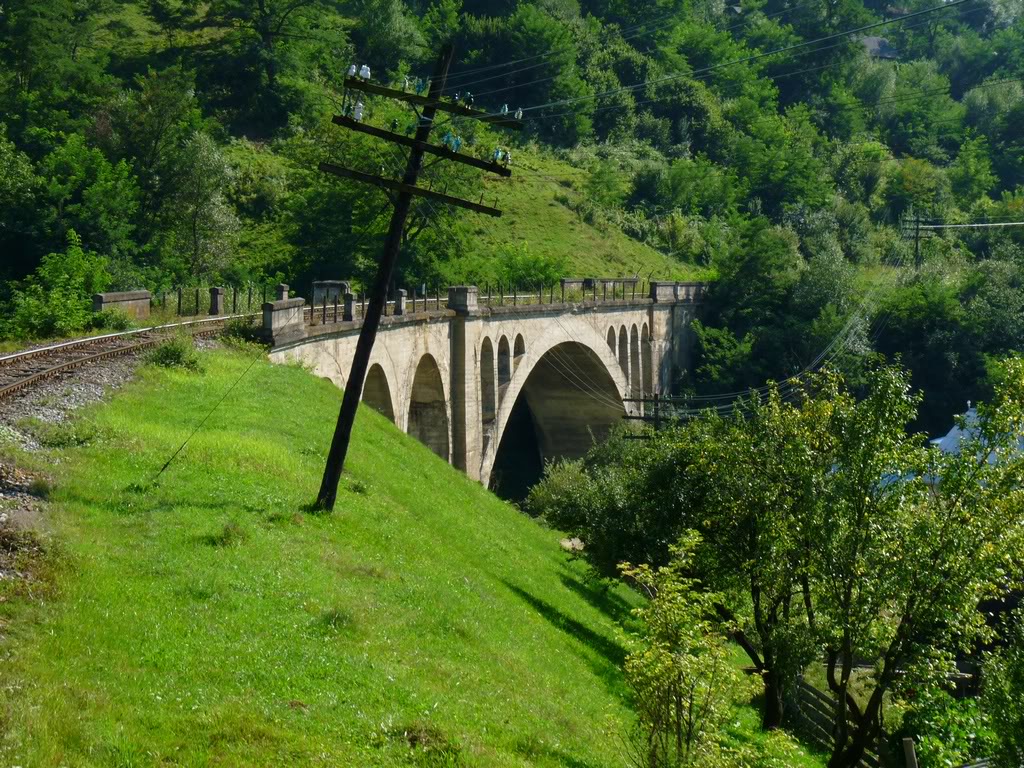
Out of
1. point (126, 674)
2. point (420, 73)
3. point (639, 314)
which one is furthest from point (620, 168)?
point (126, 674)

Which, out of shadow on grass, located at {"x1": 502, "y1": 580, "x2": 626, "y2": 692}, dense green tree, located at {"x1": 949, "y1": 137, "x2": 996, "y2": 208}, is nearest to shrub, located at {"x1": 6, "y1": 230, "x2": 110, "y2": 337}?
shadow on grass, located at {"x1": 502, "y1": 580, "x2": 626, "y2": 692}

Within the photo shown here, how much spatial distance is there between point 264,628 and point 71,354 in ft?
43.0

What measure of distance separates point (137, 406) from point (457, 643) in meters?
8.81

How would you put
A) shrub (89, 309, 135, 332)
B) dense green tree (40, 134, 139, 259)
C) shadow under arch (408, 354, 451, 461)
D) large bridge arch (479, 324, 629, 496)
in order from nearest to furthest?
shrub (89, 309, 135, 332) → shadow under arch (408, 354, 451, 461) → dense green tree (40, 134, 139, 259) → large bridge arch (479, 324, 629, 496)

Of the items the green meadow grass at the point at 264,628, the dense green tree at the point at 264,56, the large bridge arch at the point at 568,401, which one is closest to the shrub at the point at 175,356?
the green meadow grass at the point at 264,628

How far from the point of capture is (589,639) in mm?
19406

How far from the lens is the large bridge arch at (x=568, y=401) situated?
5388 centimetres

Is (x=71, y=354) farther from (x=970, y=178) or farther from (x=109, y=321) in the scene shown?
(x=970, y=178)

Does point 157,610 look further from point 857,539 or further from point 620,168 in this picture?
point 620,168

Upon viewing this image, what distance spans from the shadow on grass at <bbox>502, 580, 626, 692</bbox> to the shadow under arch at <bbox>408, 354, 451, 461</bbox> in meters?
17.6

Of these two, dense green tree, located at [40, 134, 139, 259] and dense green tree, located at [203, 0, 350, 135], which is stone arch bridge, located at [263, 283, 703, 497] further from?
dense green tree, located at [203, 0, 350, 135]

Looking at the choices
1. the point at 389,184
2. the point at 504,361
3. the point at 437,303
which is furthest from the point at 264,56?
the point at 389,184

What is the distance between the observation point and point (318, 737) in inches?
374

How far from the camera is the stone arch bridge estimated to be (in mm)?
31734
